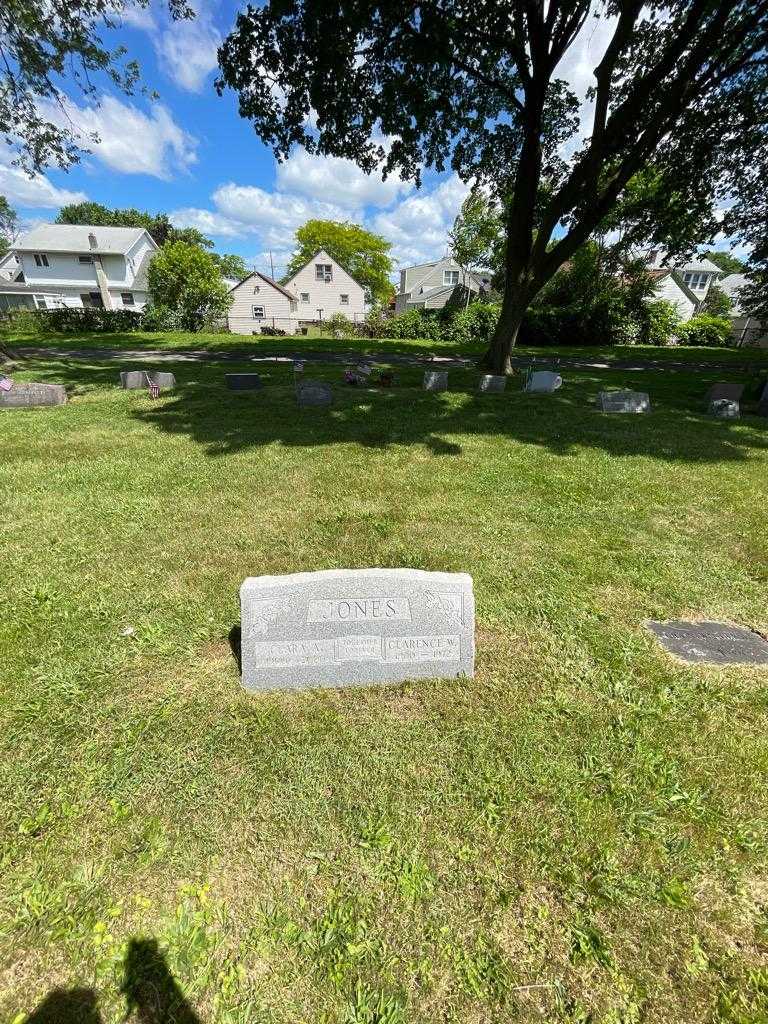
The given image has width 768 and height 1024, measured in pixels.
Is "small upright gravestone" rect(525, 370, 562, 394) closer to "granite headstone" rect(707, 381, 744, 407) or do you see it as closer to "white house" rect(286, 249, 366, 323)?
"granite headstone" rect(707, 381, 744, 407)

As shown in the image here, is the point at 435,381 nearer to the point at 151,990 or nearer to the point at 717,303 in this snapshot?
the point at 151,990

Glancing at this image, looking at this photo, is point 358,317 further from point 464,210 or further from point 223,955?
point 223,955

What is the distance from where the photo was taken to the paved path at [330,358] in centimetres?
1823

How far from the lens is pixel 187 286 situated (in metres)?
33.4

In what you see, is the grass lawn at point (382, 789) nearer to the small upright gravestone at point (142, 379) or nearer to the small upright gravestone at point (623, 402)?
the small upright gravestone at point (623, 402)

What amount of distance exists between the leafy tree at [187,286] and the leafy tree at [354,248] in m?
27.0

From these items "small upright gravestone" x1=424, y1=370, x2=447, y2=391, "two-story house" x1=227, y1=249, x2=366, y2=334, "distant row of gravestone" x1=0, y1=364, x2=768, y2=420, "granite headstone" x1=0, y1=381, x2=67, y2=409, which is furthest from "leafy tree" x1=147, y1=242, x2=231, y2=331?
"small upright gravestone" x1=424, y1=370, x2=447, y2=391

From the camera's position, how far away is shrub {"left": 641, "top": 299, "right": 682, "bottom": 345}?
33625 millimetres

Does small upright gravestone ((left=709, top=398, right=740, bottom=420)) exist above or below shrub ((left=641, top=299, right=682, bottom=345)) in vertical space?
below

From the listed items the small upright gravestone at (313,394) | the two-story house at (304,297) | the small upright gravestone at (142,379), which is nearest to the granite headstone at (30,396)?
the small upright gravestone at (142,379)

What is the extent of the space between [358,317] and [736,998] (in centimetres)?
4870

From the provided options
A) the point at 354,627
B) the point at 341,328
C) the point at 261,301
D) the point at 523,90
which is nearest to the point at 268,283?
the point at 261,301

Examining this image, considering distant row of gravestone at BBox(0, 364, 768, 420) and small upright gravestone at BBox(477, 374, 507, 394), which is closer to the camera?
distant row of gravestone at BBox(0, 364, 768, 420)

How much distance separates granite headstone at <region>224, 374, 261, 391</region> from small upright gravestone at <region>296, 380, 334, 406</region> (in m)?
2.32
